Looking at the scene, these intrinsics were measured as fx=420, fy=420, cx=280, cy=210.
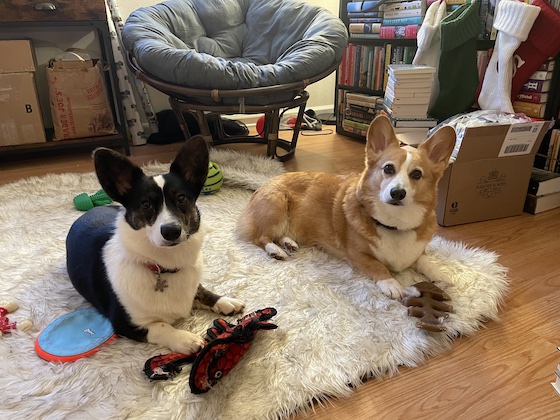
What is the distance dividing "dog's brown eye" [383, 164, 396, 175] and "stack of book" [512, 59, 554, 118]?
1.31 m

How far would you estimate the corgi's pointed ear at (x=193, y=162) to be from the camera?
1155 mm

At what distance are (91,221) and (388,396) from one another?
3.60ft

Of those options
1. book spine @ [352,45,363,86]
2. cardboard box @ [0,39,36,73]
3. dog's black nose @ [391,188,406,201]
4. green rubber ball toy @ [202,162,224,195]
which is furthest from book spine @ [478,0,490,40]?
cardboard box @ [0,39,36,73]

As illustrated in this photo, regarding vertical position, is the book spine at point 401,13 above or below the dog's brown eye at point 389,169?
above

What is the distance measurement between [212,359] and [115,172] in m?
0.55

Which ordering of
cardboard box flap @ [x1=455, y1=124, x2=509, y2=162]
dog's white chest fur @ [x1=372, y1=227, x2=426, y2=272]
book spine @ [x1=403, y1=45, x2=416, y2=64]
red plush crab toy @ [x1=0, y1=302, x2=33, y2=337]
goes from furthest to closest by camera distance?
book spine @ [x1=403, y1=45, x2=416, y2=64] → cardboard box flap @ [x1=455, y1=124, x2=509, y2=162] → dog's white chest fur @ [x1=372, y1=227, x2=426, y2=272] → red plush crab toy @ [x1=0, y1=302, x2=33, y2=337]

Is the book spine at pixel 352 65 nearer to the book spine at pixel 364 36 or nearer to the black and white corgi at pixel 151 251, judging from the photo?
the book spine at pixel 364 36

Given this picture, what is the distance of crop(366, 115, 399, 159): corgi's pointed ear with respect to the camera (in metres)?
1.57

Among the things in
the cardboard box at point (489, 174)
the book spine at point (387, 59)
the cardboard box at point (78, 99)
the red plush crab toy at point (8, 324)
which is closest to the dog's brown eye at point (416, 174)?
the cardboard box at point (489, 174)

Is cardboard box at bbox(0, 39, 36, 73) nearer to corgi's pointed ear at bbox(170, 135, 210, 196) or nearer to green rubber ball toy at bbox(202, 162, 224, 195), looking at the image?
green rubber ball toy at bbox(202, 162, 224, 195)

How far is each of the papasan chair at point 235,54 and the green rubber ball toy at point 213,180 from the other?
0.44 meters

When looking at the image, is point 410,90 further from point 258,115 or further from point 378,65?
point 258,115

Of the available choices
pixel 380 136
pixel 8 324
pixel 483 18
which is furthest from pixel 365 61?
pixel 8 324

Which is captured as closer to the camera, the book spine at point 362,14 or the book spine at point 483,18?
the book spine at point 483,18
